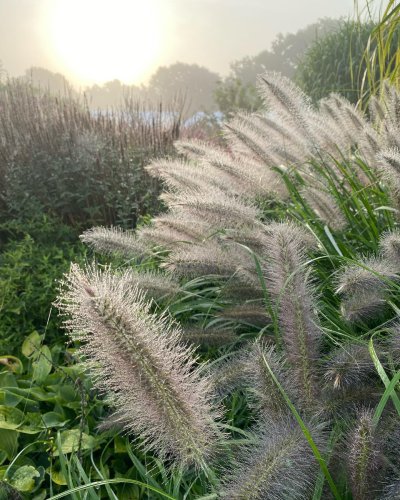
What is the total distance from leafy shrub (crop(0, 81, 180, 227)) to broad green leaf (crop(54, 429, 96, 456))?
2.18 meters

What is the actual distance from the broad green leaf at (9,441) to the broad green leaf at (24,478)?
0.60ft

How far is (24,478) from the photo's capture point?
1600 millimetres

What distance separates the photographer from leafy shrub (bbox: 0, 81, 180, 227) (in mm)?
4152

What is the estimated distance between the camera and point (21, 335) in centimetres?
275

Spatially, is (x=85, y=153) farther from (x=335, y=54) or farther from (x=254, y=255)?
(x=335, y=54)

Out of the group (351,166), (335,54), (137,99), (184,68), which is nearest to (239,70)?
(184,68)

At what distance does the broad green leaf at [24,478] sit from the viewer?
158cm

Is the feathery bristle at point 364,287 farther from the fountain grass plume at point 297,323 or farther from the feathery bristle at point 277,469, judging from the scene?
the feathery bristle at point 277,469

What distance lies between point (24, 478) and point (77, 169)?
291cm

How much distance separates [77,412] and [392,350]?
3.37 ft

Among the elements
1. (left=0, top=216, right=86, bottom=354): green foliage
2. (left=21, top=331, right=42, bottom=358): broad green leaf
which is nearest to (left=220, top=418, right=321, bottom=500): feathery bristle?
(left=21, top=331, right=42, bottom=358): broad green leaf

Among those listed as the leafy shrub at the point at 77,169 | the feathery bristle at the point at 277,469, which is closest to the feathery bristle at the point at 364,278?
the feathery bristle at the point at 277,469

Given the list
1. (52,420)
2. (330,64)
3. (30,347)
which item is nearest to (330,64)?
(330,64)

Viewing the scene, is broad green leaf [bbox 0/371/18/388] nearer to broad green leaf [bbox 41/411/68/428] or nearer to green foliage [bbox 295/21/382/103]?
broad green leaf [bbox 41/411/68/428]
